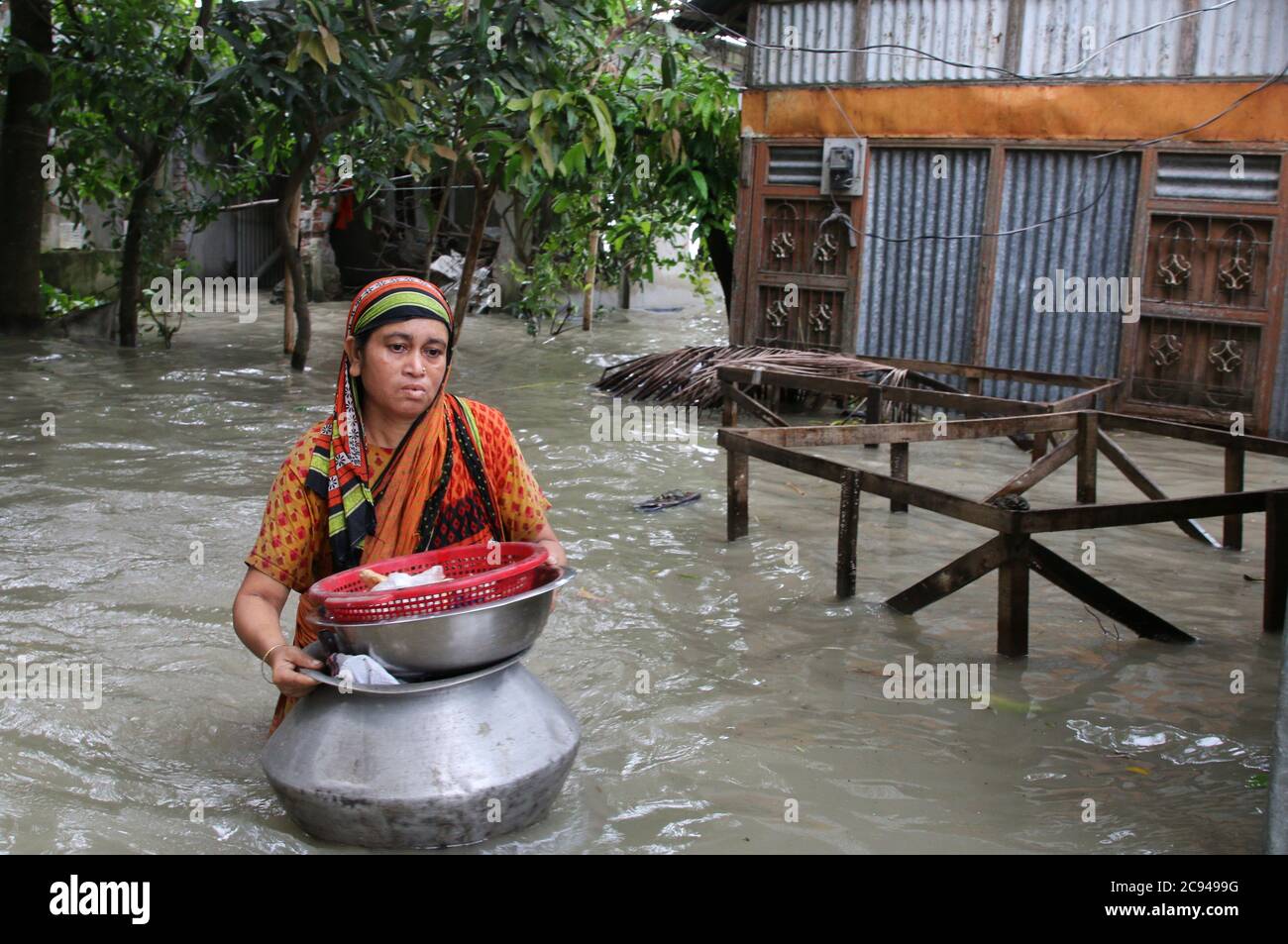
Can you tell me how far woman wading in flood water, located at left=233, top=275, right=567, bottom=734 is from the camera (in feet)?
10.8

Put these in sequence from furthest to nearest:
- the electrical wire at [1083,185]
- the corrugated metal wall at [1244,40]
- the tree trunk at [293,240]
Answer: the tree trunk at [293,240], the electrical wire at [1083,185], the corrugated metal wall at [1244,40]

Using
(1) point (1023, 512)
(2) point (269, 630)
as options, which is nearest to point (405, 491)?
(2) point (269, 630)

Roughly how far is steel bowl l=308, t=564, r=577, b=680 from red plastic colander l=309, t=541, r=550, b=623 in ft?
0.09

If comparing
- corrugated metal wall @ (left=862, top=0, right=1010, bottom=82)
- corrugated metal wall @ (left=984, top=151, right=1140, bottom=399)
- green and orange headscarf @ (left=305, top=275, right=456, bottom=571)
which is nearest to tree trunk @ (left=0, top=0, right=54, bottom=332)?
corrugated metal wall @ (left=862, top=0, right=1010, bottom=82)

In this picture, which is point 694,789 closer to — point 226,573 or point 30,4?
point 226,573

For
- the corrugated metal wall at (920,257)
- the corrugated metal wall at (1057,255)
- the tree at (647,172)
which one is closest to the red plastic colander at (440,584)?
the tree at (647,172)

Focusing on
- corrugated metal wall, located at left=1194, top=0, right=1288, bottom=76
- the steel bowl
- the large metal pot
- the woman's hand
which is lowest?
the large metal pot

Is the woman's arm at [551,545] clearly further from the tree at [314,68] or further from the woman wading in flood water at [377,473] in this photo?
the tree at [314,68]

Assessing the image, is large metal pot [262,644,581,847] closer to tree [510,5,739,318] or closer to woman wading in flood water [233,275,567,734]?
woman wading in flood water [233,275,567,734]

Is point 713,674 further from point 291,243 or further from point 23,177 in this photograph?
point 23,177

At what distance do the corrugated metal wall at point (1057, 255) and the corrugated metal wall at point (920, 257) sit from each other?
27 cm

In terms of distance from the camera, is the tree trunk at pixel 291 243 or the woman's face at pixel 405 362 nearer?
the woman's face at pixel 405 362

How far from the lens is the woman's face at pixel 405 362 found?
10.8 ft
